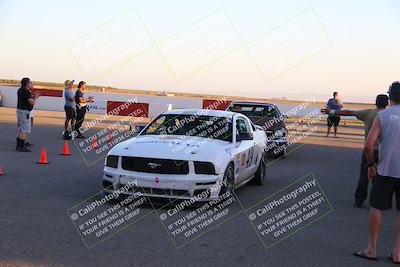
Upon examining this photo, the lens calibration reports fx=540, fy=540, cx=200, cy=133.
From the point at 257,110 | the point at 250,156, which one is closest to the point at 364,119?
the point at 250,156

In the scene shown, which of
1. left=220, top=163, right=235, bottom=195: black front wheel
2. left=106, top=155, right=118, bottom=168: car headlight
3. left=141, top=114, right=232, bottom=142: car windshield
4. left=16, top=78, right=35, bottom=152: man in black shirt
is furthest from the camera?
left=16, top=78, right=35, bottom=152: man in black shirt

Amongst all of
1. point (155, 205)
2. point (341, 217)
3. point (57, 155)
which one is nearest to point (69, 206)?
point (155, 205)

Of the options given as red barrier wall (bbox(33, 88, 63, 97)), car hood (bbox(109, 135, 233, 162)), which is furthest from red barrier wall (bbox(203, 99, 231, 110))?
car hood (bbox(109, 135, 233, 162))

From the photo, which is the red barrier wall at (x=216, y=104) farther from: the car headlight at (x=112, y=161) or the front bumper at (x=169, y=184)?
the front bumper at (x=169, y=184)

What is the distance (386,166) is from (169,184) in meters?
2.80

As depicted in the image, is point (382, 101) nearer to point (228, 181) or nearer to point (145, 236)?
point (228, 181)

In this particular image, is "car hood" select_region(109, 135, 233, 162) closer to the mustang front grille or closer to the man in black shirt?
the mustang front grille

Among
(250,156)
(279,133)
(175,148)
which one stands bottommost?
(279,133)

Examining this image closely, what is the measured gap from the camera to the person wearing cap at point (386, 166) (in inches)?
207

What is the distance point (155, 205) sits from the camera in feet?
23.9

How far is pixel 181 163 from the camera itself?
7086mm

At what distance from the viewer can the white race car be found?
7020mm

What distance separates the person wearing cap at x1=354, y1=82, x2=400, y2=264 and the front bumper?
2.37 meters

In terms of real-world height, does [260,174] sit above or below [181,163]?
below
